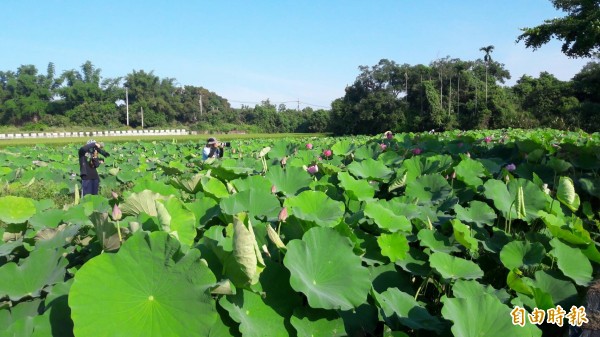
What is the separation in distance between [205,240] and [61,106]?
67.2m

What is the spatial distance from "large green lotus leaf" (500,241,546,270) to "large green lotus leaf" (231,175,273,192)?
3.03 ft

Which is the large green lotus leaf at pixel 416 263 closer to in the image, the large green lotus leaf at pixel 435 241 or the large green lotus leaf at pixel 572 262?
the large green lotus leaf at pixel 435 241

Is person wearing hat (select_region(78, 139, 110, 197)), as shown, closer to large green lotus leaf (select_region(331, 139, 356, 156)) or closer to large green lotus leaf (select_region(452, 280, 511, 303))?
large green lotus leaf (select_region(331, 139, 356, 156))

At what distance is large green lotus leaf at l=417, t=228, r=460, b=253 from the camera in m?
1.48

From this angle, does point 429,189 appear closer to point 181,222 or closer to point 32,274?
point 181,222

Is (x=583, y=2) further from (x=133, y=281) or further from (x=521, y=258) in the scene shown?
(x=133, y=281)

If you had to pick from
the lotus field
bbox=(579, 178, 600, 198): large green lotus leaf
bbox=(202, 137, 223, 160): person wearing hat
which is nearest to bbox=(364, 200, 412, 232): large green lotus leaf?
the lotus field

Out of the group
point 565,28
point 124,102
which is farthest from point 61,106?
point 565,28

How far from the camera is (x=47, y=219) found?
1.66m

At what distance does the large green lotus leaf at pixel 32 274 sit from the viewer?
1.09m

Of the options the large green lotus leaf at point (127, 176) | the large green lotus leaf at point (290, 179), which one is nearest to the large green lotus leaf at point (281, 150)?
the large green lotus leaf at point (290, 179)

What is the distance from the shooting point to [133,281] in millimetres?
928

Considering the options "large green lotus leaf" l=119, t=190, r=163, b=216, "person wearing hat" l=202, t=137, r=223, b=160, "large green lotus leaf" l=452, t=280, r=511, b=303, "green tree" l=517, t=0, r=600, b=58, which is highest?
"green tree" l=517, t=0, r=600, b=58

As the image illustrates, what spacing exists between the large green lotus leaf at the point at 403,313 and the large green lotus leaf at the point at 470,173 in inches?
47.7
